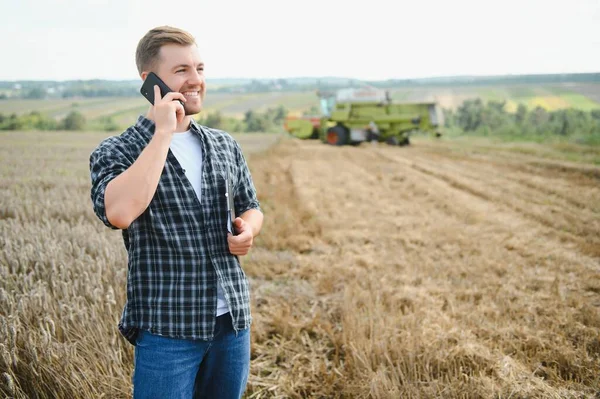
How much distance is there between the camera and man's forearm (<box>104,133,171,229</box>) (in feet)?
4.48

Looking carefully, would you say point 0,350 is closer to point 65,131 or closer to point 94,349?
point 94,349

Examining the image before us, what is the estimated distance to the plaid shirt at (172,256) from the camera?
1.54m

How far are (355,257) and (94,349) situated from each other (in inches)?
130

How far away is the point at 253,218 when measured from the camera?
1.80 meters

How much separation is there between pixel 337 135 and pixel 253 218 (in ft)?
64.2

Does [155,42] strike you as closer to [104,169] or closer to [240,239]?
[104,169]

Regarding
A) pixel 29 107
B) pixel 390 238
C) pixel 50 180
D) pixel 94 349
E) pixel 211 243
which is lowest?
pixel 390 238

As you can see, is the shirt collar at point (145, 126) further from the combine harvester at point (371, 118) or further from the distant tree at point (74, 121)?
the combine harvester at point (371, 118)

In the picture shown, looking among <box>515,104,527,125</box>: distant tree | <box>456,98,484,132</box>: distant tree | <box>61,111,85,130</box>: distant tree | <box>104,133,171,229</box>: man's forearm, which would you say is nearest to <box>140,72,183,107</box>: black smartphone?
<box>104,133,171,229</box>: man's forearm

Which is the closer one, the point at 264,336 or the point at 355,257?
the point at 264,336

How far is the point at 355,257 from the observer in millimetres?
5328

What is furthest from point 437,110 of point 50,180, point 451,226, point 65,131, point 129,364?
point 129,364

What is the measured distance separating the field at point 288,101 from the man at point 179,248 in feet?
5.11

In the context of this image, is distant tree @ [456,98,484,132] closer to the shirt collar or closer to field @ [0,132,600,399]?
field @ [0,132,600,399]
